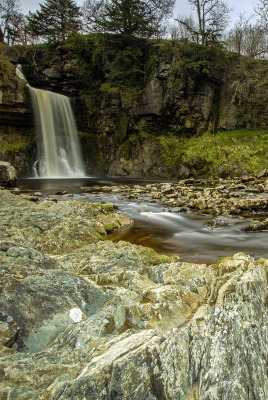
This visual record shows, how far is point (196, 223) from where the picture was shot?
8.64 meters

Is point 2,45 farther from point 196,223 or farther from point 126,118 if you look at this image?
point 196,223

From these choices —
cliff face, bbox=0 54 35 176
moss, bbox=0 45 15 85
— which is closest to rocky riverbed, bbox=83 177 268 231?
cliff face, bbox=0 54 35 176

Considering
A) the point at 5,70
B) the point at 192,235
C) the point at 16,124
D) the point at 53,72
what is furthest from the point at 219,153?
the point at 5,70

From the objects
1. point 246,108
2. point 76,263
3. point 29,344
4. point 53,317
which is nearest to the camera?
point 29,344

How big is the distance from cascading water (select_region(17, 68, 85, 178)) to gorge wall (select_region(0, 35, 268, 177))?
99 centimetres

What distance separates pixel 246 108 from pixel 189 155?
7.11 m

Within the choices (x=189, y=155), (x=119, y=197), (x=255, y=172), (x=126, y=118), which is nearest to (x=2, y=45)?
(x=126, y=118)

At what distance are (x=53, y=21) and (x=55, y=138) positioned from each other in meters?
12.0

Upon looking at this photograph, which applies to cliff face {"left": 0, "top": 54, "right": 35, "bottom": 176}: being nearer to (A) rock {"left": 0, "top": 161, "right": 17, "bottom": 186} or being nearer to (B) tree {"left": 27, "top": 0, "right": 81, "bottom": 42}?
(B) tree {"left": 27, "top": 0, "right": 81, "bottom": 42}

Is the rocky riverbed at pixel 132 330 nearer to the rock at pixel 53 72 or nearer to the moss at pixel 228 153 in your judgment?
the moss at pixel 228 153

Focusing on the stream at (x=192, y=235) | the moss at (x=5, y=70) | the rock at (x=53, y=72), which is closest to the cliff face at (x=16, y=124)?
the moss at (x=5, y=70)

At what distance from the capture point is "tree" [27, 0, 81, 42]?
28.3m

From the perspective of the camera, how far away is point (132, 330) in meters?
2.47

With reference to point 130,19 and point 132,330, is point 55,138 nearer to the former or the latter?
point 130,19
